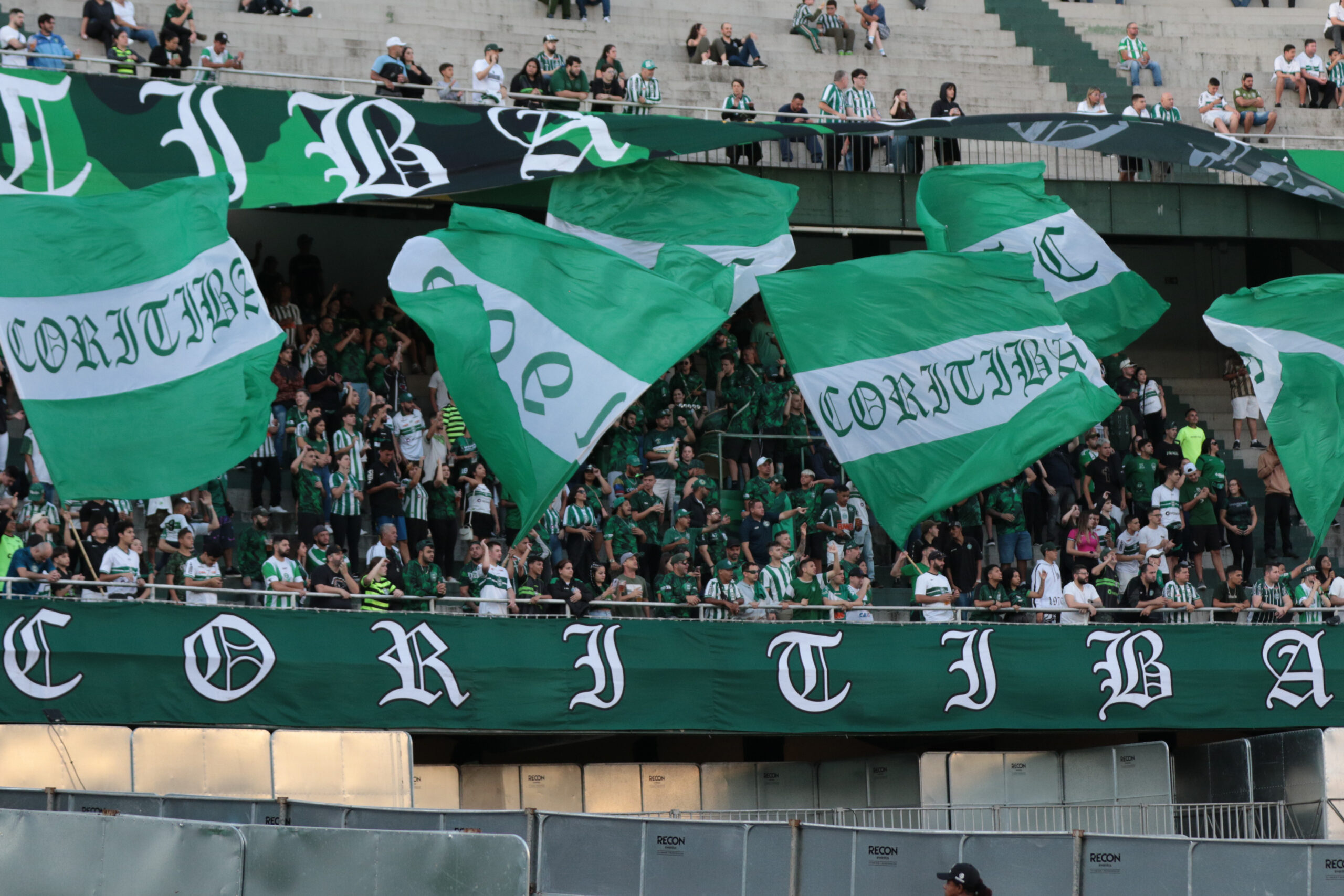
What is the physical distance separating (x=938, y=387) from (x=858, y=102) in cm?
763

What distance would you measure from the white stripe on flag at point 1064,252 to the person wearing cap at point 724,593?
5.08 metres

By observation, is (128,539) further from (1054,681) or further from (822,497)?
(1054,681)

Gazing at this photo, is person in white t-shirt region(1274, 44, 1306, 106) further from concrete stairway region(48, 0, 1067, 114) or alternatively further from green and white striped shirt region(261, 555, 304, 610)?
green and white striped shirt region(261, 555, 304, 610)

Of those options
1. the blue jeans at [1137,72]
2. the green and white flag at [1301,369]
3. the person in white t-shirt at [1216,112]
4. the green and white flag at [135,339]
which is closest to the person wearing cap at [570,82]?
the green and white flag at [135,339]

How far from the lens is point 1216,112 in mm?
27562

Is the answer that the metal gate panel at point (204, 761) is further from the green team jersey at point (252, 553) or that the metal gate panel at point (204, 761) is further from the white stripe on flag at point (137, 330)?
the white stripe on flag at point (137, 330)

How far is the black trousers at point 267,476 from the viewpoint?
20.7m

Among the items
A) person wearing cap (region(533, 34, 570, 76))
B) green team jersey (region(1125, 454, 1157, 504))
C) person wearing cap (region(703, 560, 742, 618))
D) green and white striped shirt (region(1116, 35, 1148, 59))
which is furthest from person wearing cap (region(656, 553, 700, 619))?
green and white striped shirt (region(1116, 35, 1148, 59))

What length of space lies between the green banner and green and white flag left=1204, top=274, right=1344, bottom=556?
1.92 metres

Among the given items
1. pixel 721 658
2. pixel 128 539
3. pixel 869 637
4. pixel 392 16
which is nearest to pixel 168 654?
pixel 128 539

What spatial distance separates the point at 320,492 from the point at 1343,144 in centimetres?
1674

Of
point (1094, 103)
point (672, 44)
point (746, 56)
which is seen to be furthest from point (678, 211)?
point (672, 44)

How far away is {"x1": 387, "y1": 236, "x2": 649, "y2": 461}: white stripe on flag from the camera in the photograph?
17203 millimetres

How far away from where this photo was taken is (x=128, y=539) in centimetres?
1781
